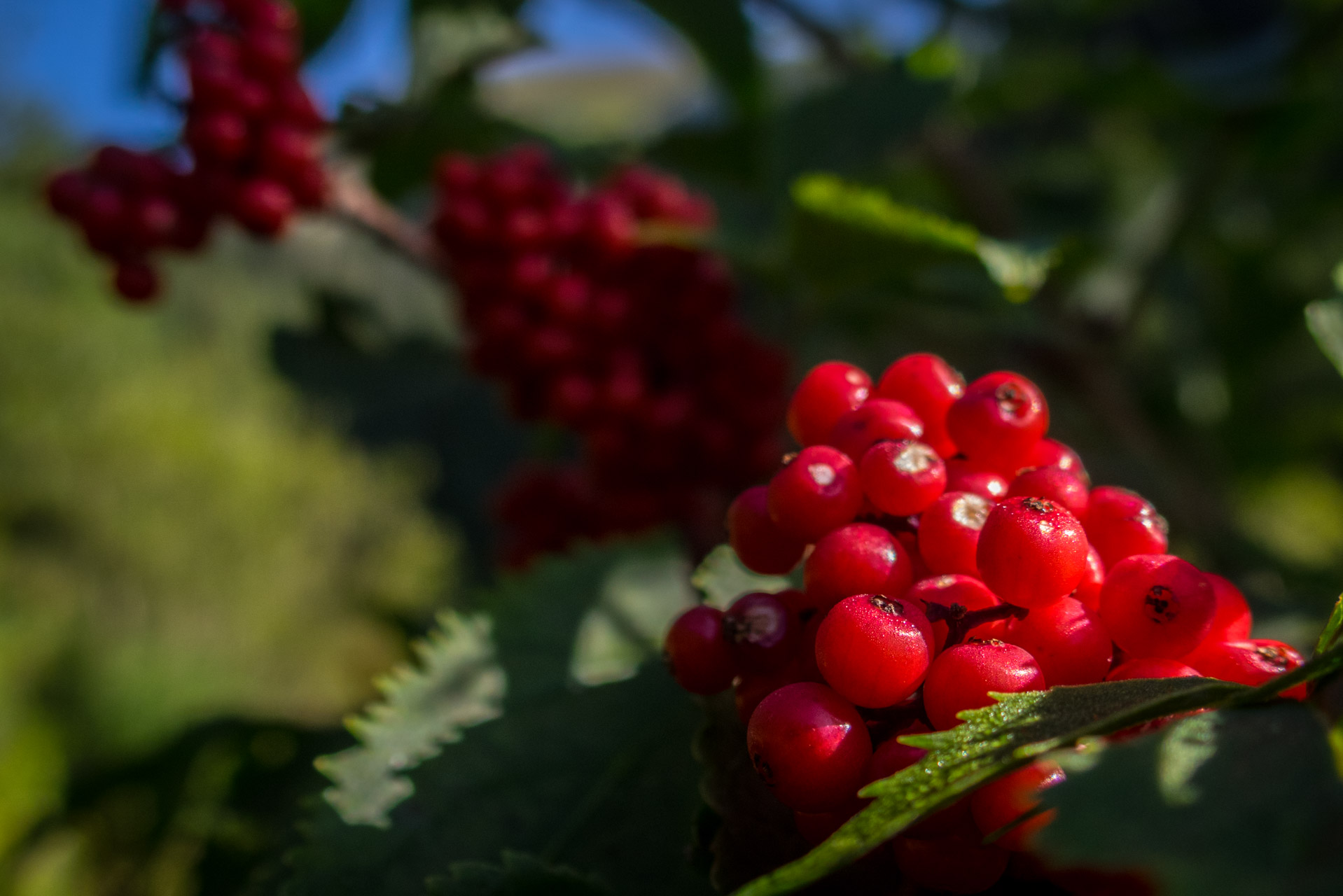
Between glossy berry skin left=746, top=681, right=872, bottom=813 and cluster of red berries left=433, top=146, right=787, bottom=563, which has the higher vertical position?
cluster of red berries left=433, top=146, right=787, bottom=563

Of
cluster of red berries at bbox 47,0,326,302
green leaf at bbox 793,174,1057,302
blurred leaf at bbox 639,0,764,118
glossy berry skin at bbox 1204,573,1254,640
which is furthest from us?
blurred leaf at bbox 639,0,764,118

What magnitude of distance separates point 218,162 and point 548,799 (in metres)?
0.91

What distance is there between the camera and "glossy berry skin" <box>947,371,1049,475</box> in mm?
645

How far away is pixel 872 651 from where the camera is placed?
0.52m

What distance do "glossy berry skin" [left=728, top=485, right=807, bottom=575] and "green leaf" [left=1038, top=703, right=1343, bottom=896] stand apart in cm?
29

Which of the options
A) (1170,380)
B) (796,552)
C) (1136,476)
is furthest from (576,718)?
(1170,380)

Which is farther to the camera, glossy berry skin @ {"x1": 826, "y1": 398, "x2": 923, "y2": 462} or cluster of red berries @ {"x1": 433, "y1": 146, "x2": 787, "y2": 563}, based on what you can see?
cluster of red berries @ {"x1": 433, "y1": 146, "x2": 787, "y2": 563}

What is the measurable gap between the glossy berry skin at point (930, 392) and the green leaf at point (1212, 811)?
0.98ft

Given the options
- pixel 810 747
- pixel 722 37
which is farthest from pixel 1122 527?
pixel 722 37

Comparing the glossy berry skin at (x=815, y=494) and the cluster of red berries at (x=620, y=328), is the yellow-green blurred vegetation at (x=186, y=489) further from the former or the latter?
the glossy berry skin at (x=815, y=494)

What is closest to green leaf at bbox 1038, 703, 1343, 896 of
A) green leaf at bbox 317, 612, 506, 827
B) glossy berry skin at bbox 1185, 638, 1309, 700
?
glossy berry skin at bbox 1185, 638, 1309, 700

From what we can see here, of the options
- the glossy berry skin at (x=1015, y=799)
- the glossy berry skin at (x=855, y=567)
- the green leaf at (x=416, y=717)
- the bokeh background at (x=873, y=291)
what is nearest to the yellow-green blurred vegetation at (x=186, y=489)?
the bokeh background at (x=873, y=291)

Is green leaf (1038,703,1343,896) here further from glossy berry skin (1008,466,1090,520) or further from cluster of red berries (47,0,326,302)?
cluster of red berries (47,0,326,302)

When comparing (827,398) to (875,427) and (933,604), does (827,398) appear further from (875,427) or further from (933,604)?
(933,604)
